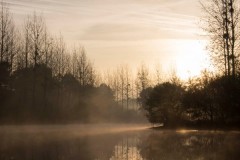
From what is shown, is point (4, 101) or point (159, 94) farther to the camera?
point (4, 101)

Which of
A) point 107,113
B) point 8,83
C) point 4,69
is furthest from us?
point 107,113

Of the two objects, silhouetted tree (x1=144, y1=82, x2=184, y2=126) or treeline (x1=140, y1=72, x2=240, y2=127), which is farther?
silhouetted tree (x1=144, y1=82, x2=184, y2=126)

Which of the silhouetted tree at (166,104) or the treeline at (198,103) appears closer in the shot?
the treeline at (198,103)

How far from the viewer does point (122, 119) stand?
203 feet

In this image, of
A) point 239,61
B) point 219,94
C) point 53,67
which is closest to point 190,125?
point 219,94

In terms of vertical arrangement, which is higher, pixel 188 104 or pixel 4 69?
pixel 4 69

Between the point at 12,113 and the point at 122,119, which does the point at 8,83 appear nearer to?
the point at 12,113

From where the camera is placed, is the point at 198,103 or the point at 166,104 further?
the point at 166,104

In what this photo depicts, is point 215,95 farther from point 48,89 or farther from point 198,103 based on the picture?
point 48,89

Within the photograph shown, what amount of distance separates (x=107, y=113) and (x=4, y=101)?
24468mm

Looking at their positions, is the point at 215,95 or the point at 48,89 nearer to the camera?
the point at 215,95

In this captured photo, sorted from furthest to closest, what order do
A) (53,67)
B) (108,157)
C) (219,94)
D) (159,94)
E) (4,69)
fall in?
(53,67) < (4,69) < (159,94) < (219,94) < (108,157)

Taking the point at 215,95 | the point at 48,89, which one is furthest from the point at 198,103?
the point at 48,89

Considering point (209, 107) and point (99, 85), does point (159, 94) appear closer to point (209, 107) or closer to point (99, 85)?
point (209, 107)
